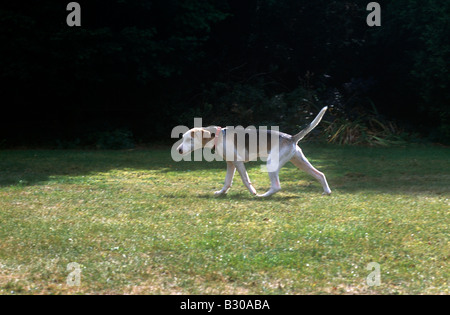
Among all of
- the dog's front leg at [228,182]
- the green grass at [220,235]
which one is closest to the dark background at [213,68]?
the green grass at [220,235]

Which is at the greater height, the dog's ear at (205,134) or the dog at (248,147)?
the dog's ear at (205,134)

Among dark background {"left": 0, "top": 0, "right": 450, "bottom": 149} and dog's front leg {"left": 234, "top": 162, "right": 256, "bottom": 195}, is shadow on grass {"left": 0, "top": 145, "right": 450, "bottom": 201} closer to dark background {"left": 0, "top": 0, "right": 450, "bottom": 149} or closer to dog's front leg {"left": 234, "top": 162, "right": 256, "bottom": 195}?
dog's front leg {"left": 234, "top": 162, "right": 256, "bottom": 195}

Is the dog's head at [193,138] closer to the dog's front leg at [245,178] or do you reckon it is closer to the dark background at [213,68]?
the dog's front leg at [245,178]

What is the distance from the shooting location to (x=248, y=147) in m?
9.67

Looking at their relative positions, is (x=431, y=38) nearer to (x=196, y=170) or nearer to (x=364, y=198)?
(x=196, y=170)

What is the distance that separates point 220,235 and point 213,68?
15733 millimetres

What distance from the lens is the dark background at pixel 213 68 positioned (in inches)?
698

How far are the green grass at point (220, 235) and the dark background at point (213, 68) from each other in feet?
22.3

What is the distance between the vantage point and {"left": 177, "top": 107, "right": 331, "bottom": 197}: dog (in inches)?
370

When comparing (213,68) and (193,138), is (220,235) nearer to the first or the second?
(193,138)

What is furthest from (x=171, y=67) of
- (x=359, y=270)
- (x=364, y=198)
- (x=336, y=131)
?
(x=359, y=270)

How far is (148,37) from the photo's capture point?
18625 millimetres

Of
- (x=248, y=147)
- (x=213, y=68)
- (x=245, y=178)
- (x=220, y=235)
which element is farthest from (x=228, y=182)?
(x=213, y=68)
